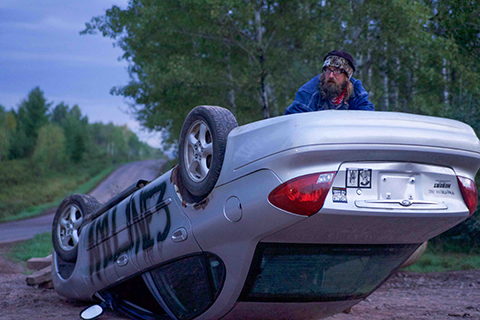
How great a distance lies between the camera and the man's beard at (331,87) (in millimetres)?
3293

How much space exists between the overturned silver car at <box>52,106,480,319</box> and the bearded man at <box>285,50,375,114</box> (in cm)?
77

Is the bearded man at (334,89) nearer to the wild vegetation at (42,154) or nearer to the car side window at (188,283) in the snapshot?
the car side window at (188,283)

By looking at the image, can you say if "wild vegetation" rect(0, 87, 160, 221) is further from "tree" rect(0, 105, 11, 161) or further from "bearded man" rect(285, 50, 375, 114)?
"bearded man" rect(285, 50, 375, 114)

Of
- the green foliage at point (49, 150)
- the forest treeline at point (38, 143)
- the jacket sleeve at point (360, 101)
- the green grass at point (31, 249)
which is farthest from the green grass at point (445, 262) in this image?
the green foliage at point (49, 150)

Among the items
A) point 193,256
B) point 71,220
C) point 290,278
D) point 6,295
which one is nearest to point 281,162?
point 290,278

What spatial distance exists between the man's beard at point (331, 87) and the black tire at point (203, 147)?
2.58ft

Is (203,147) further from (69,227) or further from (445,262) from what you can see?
(445,262)

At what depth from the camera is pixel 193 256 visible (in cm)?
294

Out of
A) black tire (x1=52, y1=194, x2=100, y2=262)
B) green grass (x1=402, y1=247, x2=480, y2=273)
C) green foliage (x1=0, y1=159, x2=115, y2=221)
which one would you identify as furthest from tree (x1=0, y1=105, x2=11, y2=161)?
black tire (x1=52, y1=194, x2=100, y2=262)

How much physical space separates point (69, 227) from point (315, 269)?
2794mm

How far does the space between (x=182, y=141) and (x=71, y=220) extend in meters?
2.11

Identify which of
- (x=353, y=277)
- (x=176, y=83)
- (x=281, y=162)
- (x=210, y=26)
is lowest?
(x=353, y=277)

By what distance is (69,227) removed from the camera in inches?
180

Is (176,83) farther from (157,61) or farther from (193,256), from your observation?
(193,256)
